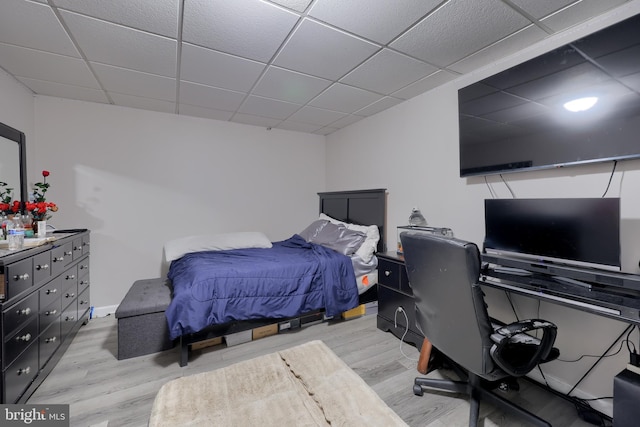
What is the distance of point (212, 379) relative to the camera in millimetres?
1149

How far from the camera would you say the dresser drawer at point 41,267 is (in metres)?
1.72

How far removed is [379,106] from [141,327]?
3212 mm

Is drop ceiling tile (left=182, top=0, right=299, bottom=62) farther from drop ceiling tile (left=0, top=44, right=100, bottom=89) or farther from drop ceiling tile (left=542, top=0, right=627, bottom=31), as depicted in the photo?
drop ceiling tile (left=542, top=0, right=627, bottom=31)

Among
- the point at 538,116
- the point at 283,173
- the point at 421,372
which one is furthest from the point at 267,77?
the point at 421,372

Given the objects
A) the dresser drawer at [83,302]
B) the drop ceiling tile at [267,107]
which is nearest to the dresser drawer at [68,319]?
the dresser drawer at [83,302]

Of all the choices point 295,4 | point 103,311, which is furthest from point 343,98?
point 103,311

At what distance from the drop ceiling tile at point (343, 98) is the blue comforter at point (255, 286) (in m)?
1.67

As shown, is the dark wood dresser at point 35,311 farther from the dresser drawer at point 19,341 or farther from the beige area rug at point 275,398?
the beige area rug at point 275,398

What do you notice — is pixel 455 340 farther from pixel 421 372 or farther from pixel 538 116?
pixel 538 116

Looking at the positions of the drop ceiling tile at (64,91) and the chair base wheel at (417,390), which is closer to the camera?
the chair base wheel at (417,390)

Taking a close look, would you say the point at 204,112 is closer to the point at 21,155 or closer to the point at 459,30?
the point at 21,155

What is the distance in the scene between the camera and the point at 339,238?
3180 mm

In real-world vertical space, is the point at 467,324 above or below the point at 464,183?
below

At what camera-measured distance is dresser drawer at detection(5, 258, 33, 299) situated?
4.73ft
